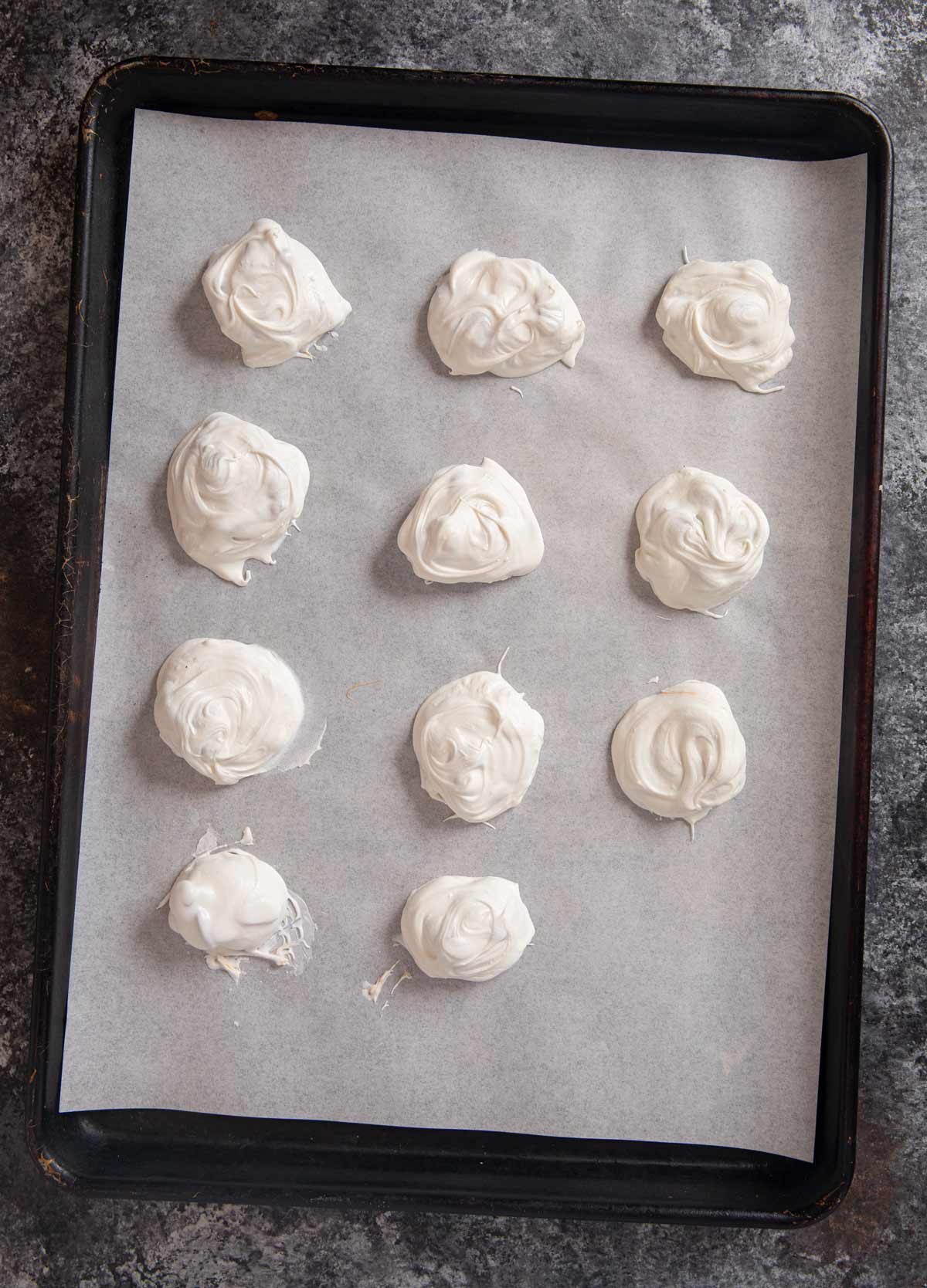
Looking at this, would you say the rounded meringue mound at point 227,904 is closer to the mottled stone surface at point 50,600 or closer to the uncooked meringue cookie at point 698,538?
the mottled stone surface at point 50,600

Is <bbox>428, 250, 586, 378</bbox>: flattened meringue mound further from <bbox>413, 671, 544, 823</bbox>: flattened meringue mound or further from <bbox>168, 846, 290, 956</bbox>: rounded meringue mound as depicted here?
<bbox>168, 846, 290, 956</bbox>: rounded meringue mound

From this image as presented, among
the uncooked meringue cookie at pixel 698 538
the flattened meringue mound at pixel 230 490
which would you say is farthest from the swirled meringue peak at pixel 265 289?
the uncooked meringue cookie at pixel 698 538

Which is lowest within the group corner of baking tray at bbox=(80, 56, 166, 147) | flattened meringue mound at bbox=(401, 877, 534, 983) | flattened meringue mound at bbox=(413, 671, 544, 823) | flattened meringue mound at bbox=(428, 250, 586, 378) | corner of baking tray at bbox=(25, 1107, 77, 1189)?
corner of baking tray at bbox=(25, 1107, 77, 1189)

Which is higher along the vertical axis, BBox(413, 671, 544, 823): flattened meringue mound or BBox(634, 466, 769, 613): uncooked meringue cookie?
BBox(634, 466, 769, 613): uncooked meringue cookie

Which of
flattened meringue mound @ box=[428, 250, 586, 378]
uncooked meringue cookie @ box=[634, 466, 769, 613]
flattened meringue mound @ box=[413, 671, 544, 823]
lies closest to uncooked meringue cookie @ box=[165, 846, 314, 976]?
flattened meringue mound @ box=[413, 671, 544, 823]

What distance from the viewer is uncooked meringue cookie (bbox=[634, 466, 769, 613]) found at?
5.07 feet

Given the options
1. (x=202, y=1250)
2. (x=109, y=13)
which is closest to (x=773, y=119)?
(x=109, y=13)

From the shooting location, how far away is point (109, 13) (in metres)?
1.68

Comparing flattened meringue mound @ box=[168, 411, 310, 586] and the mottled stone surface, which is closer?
flattened meringue mound @ box=[168, 411, 310, 586]

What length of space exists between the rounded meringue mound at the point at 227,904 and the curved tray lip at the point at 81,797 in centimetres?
21

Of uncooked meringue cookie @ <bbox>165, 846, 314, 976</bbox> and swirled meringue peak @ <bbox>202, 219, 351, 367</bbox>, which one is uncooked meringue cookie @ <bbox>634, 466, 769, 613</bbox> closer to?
swirled meringue peak @ <bbox>202, 219, 351, 367</bbox>

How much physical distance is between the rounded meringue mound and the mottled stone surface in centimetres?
38

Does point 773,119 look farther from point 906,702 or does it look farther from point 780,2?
point 906,702

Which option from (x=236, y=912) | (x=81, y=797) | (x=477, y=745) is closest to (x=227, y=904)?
(x=236, y=912)
